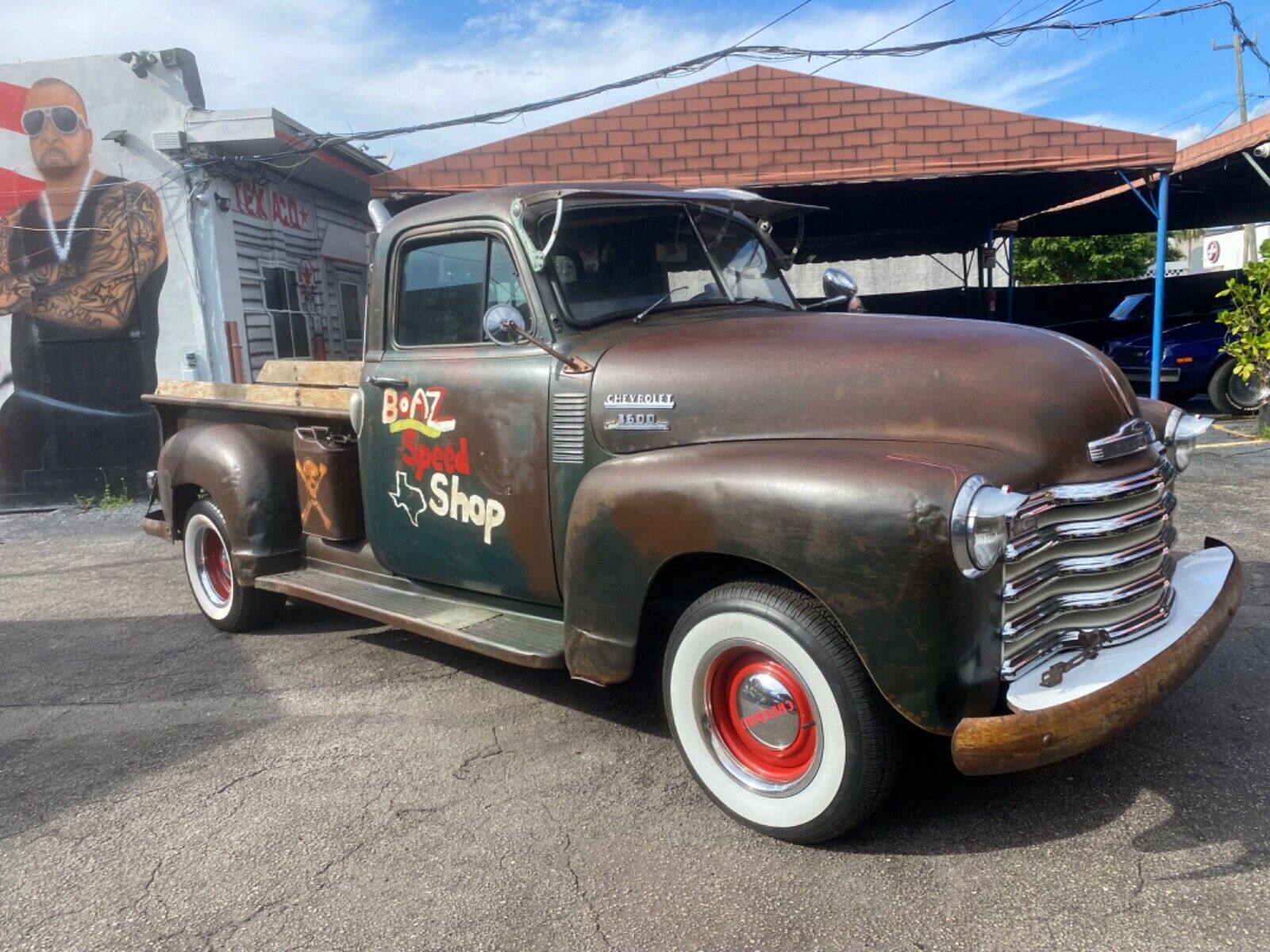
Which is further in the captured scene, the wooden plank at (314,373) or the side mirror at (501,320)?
the wooden plank at (314,373)

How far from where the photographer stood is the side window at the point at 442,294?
4.20 m

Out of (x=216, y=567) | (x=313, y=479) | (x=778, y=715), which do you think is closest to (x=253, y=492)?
(x=313, y=479)

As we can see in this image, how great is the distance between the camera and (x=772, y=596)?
118 inches

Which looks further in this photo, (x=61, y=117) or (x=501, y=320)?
(x=61, y=117)

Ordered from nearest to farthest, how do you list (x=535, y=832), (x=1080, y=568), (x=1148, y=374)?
(x=1080, y=568), (x=535, y=832), (x=1148, y=374)

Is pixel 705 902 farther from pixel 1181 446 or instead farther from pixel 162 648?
pixel 162 648

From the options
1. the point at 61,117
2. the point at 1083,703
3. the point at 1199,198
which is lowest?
the point at 1083,703

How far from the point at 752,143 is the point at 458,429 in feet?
24.5

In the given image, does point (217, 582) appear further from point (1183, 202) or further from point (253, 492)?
point (1183, 202)

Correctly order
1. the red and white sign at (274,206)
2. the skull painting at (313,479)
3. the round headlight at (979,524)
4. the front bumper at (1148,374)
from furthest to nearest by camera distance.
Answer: the front bumper at (1148,374), the red and white sign at (274,206), the skull painting at (313,479), the round headlight at (979,524)

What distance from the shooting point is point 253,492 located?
16.8 feet

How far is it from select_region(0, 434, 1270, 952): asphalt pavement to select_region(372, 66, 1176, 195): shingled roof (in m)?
6.67

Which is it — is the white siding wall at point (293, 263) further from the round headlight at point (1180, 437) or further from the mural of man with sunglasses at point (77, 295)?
the round headlight at point (1180, 437)

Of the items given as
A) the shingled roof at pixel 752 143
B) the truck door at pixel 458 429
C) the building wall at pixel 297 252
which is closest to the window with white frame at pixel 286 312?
the building wall at pixel 297 252
